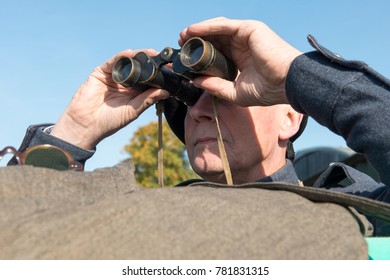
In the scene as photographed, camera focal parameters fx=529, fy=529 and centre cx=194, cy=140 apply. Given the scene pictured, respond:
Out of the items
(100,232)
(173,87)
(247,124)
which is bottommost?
(247,124)

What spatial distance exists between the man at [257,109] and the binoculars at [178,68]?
37 mm

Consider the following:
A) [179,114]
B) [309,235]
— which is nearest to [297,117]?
[179,114]

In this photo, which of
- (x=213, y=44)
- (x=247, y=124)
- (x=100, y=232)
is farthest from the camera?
(x=247, y=124)

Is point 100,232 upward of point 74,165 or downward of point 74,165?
upward

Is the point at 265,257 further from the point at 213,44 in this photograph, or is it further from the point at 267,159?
the point at 267,159

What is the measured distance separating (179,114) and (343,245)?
170 centimetres

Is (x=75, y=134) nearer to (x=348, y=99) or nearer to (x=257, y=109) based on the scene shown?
(x=257, y=109)

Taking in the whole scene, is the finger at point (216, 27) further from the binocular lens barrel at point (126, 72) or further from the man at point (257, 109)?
the binocular lens barrel at point (126, 72)

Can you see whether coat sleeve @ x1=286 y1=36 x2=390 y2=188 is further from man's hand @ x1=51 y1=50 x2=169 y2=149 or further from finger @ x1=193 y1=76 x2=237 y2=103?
man's hand @ x1=51 y1=50 x2=169 y2=149

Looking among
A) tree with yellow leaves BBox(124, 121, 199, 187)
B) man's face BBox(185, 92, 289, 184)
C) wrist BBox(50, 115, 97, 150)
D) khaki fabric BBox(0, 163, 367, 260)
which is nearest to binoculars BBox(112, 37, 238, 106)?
man's face BBox(185, 92, 289, 184)

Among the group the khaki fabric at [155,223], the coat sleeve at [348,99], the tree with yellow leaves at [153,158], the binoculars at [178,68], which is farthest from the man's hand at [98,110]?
the tree with yellow leaves at [153,158]

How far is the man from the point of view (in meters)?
1.51

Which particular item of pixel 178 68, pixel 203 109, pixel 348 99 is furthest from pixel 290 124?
pixel 348 99

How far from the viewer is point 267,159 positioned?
2260 millimetres
